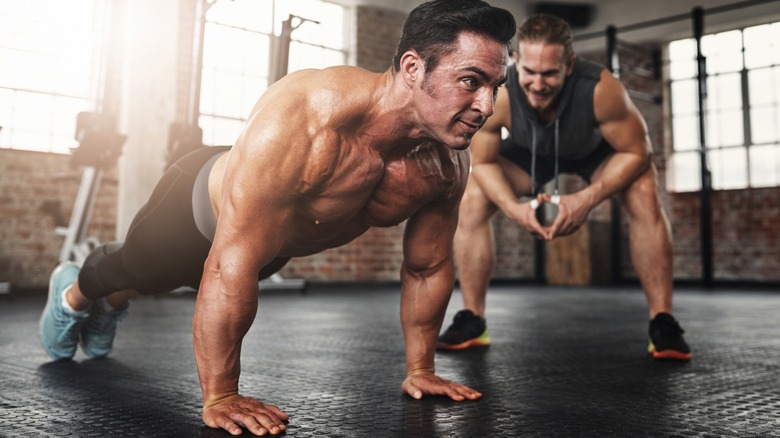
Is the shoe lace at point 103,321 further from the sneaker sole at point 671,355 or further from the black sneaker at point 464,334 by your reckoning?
the sneaker sole at point 671,355

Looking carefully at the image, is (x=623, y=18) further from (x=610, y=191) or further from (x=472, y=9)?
(x=472, y=9)

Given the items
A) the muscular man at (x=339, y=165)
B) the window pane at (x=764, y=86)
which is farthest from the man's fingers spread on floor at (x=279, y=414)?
the window pane at (x=764, y=86)

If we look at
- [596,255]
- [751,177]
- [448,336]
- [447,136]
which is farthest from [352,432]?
[751,177]

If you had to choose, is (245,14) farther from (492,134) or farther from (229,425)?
(229,425)

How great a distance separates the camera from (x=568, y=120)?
2.08m

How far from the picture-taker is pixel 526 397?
4.52 feet

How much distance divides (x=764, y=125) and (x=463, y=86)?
278 inches

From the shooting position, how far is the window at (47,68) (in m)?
5.18

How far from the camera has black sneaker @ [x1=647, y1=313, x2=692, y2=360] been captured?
1927 mm

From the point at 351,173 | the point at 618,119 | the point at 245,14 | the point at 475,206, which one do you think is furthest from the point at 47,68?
the point at 351,173

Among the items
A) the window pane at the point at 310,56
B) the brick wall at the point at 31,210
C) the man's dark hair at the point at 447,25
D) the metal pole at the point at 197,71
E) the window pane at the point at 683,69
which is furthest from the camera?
the window pane at the point at 683,69

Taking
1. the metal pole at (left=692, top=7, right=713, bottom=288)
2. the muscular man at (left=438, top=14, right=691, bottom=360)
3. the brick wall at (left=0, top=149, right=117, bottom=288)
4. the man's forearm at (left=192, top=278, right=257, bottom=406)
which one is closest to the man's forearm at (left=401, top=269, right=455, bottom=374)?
the man's forearm at (left=192, top=278, right=257, bottom=406)

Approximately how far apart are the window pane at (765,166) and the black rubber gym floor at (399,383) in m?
4.70

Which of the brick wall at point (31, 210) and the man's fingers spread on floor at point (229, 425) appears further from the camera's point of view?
the brick wall at point (31, 210)
